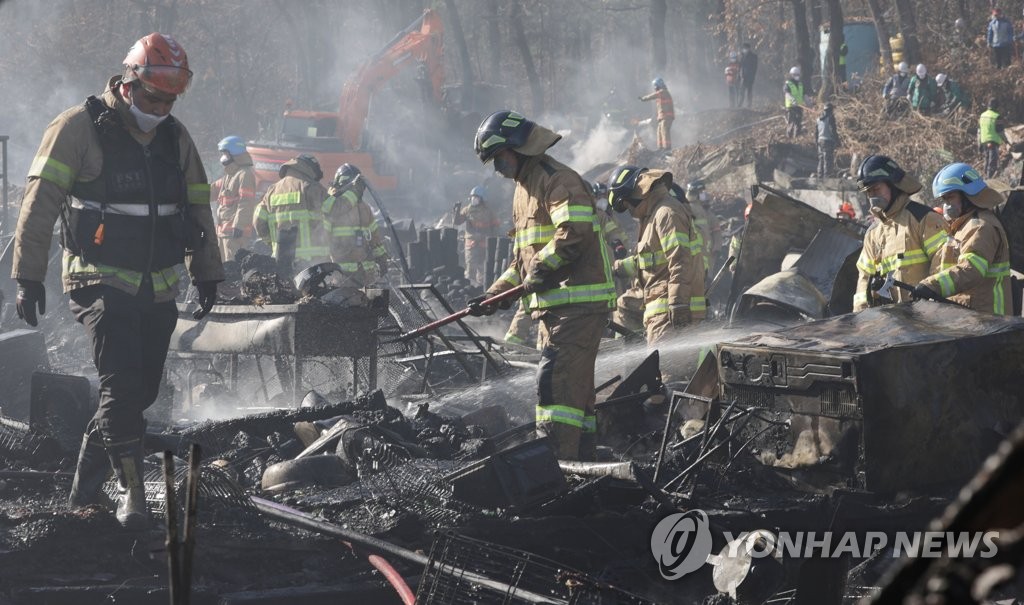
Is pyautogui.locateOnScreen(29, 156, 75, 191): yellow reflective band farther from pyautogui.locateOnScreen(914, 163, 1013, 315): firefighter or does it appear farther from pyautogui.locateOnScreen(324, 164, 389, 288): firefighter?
pyautogui.locateOnScreen(324, 164, 389, 288): firefighter

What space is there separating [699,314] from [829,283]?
1.87 m

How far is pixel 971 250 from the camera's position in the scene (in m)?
7.06

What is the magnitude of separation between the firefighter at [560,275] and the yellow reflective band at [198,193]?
151 cm

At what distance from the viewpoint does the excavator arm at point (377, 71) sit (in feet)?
85.7

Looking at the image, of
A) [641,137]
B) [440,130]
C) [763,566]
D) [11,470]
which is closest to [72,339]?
[11,470]

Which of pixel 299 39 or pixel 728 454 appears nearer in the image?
pixel 728 454

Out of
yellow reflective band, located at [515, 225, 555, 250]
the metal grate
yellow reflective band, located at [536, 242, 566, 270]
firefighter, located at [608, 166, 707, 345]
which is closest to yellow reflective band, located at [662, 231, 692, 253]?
firefighter, located at [608, 166, 707, 345]

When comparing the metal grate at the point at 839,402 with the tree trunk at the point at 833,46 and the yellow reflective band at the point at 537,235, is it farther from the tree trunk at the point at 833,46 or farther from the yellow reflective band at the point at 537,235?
the tree trunk at the point at 833,46

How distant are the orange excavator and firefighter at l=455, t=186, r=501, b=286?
6049 millimetres

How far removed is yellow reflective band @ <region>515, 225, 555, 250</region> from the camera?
664 centimetres

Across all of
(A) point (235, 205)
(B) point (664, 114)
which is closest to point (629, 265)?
(A) point (235, 205)

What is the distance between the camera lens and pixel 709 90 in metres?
42.2

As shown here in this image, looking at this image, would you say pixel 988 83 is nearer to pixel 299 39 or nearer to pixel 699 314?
pixel 699 314

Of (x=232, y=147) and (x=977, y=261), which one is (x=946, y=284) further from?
(x=232, y=147)
